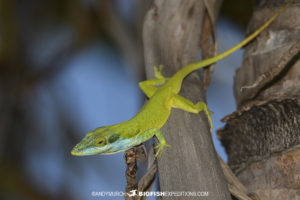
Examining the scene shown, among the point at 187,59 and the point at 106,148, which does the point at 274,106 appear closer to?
the point at 187,59

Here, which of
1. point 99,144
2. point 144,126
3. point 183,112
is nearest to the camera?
point 183,112

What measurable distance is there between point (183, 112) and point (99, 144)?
77 centimetres

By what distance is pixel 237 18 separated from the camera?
4.65m

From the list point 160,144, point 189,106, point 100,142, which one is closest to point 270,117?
point 189,106

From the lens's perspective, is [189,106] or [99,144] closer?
[189,106]

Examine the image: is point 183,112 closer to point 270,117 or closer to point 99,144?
point 270,117

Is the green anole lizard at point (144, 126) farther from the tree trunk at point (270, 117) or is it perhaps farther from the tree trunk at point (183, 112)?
the tree trunk at point (270, 117)

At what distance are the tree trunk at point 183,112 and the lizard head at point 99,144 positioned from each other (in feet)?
1.47

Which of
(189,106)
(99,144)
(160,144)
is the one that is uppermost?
(189,106)

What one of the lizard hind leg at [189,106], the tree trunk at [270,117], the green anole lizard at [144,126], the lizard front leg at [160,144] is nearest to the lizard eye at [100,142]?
the green anole lizard at [144,126]

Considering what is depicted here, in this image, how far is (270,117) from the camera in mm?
2082

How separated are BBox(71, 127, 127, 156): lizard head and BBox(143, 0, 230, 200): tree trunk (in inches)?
17.6

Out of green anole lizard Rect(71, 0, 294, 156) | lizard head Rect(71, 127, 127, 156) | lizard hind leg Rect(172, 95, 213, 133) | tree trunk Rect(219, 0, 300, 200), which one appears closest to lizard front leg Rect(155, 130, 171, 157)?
green anole lizard Rect(71, 0, 294, 156)

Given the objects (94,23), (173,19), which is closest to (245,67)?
(173,19)
